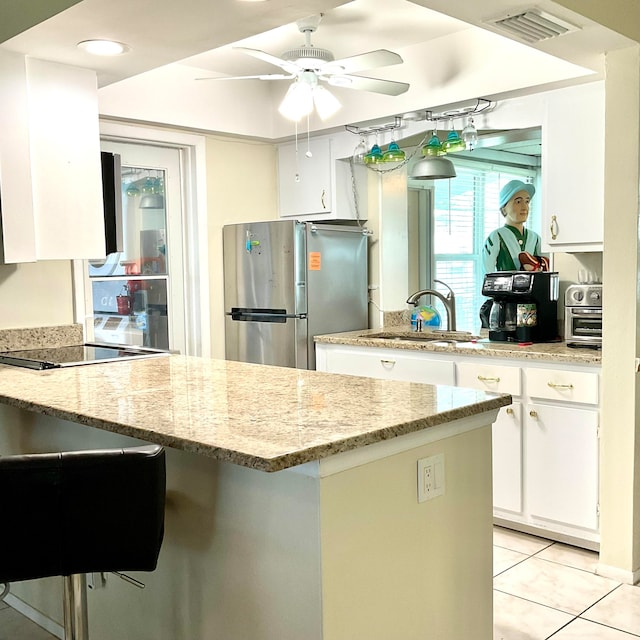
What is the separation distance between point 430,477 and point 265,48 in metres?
2.81

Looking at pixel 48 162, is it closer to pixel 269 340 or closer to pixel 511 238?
pixel 269 340

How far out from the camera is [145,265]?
4.30 metres

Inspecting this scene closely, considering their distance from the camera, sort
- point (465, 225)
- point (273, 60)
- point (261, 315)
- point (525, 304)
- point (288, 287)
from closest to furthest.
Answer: point (273, 60)
point (525, 304)
point (288, 287)
point (261, 315)
point (465, 225)

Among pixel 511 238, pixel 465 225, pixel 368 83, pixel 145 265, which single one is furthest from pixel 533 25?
pixel 465 225

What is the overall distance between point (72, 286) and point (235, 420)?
1955 millimetres

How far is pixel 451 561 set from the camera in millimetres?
1895

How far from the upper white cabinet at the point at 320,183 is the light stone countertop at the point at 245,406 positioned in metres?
2.11

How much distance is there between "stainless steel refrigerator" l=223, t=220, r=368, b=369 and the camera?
4.24 m

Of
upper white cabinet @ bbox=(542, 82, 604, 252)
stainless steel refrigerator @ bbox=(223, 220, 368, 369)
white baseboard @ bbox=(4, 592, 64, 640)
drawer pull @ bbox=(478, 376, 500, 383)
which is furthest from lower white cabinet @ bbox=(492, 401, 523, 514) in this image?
white baseboard @ bbox=(4, 592, 64, 640)

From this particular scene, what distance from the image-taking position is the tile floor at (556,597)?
2.56m

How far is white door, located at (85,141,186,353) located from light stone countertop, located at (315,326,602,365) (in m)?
0.97

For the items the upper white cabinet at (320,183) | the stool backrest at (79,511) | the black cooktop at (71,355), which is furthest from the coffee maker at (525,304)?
the stool backrest at (79,511)

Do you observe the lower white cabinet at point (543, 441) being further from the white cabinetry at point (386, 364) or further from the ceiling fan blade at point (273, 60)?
the ceiling fan blade at point (273, 60)

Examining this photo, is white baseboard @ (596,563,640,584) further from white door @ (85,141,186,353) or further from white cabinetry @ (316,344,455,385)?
white door @ (85,141,186,353)
